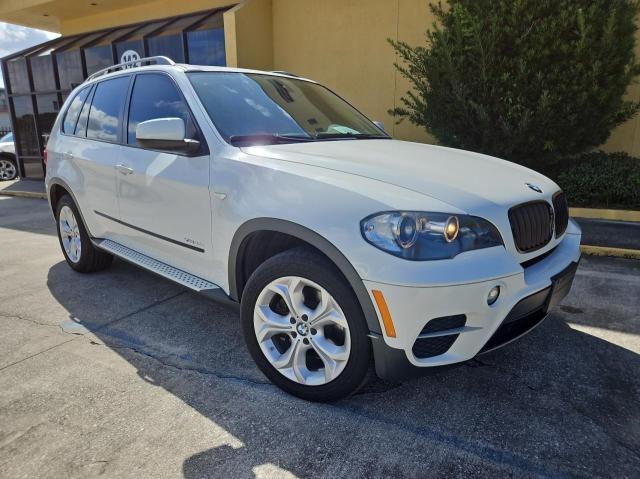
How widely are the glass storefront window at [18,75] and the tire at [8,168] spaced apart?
213cm

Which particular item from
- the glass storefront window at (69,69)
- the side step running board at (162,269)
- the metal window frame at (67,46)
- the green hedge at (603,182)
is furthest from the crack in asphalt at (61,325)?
the glass storefront window at (69,69)

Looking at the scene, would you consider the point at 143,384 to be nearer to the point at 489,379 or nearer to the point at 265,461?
the point at 265,461

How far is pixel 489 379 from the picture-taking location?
8.55 feet

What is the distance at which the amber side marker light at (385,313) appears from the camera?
196 cm

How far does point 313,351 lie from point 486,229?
109 cm

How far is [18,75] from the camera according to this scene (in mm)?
13445

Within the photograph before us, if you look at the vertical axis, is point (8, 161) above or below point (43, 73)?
below

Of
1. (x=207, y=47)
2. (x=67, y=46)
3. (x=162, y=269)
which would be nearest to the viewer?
(x=162, y=269)

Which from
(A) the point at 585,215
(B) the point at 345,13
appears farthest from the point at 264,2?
(A) the point at 585,215

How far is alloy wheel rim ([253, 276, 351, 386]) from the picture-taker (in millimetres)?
2205

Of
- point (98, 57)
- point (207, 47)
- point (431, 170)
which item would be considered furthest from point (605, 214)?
point (98, 57)

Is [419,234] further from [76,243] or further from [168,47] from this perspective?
[168,47]

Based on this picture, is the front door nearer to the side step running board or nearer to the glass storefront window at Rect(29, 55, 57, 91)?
the side step running board

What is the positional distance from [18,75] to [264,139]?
1434 centimetres
